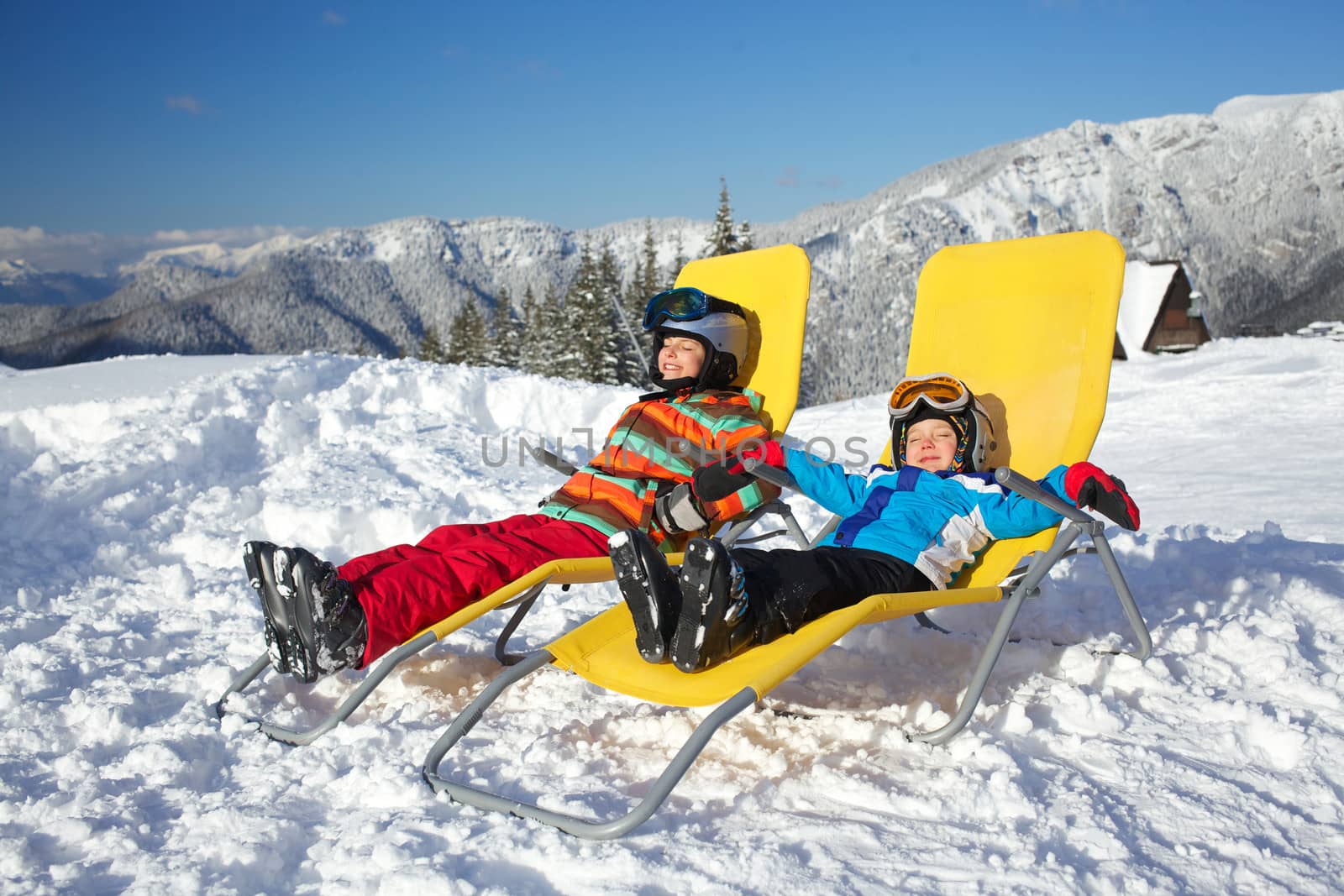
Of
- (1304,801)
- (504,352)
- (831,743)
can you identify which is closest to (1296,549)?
(1304,801)

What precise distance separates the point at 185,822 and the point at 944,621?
10.8 ft

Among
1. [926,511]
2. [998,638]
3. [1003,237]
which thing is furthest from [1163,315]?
[1003,237]

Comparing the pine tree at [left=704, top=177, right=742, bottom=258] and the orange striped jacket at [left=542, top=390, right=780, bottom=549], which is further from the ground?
the pine tree at [left=704, top=177, right=742, bottom=258]

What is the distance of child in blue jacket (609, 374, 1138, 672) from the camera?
2.69 metres

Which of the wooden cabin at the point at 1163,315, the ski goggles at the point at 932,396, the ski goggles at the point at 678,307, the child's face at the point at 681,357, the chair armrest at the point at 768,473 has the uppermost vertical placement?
the ski goggles at the point at 678,307

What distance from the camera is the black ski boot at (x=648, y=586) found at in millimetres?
2678

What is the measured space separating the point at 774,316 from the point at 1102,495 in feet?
6.78

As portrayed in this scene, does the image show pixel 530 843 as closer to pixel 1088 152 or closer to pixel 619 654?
pixel 619 654

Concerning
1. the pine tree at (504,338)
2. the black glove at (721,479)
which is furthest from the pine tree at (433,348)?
the black glove at (721,479)

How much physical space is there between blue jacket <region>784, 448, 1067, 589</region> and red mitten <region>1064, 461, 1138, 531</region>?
0.47 ft

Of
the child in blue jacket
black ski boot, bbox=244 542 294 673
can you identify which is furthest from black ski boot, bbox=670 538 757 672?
black ski boot, bbox=244 542 294 673

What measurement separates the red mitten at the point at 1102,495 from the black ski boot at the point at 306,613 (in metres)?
2.61

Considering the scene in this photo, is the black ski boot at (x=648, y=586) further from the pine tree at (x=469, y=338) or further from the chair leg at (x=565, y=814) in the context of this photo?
the pine tree at (x=469, y=338)

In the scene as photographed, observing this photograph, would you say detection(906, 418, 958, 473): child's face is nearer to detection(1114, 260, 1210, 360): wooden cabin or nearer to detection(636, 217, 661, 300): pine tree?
detection(636, 217, 661, 300): pine tree
